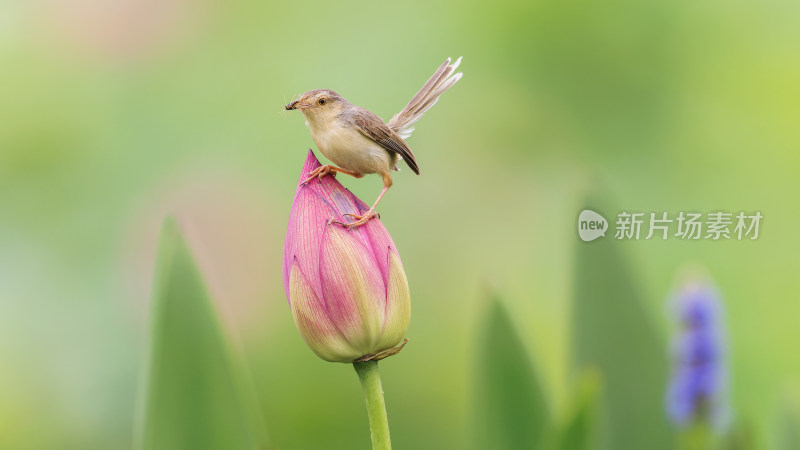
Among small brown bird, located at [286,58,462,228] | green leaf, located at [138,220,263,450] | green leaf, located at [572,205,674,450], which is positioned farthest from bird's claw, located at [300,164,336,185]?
green leaf, located at [572,205,674,450]

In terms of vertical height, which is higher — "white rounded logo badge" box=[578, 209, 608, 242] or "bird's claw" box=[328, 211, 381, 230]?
"white rounded logo badge" box=[578, 209, 608, 242]

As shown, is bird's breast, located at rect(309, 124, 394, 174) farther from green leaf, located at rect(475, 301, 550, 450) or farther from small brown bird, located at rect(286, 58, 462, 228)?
green leaf, located at rect(475, 301, 550, 450)

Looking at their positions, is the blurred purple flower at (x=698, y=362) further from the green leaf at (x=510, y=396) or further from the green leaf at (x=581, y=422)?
the green leaf at (x=581, y=422)

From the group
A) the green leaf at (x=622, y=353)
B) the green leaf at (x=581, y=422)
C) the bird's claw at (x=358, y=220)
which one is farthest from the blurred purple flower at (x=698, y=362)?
the bird's claw at (x=358, y=220)

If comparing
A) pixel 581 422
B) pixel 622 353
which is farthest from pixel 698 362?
pixel 581 422

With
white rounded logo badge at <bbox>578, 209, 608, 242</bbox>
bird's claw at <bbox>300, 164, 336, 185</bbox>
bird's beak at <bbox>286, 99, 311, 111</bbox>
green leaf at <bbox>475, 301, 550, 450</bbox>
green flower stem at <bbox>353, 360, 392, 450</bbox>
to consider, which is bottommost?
green flower stem at <bbox>353, 360, 392, 450</bbox>
